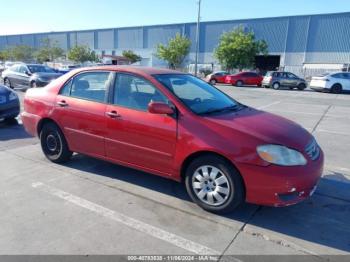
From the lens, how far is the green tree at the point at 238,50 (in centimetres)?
3600

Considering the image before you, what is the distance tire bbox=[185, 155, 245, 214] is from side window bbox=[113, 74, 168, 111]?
3.00 feet

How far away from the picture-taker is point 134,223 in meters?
3.29

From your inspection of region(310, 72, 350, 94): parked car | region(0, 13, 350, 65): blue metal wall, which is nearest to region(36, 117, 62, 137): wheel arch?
region(310, 72, 350, 94): parked car

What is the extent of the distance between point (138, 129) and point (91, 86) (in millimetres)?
1226

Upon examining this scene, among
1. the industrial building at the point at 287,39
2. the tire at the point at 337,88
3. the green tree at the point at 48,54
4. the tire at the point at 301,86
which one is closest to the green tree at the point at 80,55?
the green tree at the point at 48,54

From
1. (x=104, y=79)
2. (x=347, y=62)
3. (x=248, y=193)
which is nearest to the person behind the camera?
(x=248, y=193)

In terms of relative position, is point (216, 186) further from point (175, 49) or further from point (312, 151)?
point (175, 49)

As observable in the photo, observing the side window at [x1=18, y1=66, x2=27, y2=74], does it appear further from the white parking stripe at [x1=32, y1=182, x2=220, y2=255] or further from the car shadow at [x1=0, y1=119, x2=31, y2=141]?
the white parking stripe at [x1=32, y1=182, x2=220, y2=255]

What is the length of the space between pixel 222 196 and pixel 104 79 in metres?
2.29

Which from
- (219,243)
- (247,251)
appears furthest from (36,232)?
(247,251)

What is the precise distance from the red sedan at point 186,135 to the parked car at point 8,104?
346cm

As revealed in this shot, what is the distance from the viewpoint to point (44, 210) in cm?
352

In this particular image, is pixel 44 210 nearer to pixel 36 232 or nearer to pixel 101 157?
pixel 36 232

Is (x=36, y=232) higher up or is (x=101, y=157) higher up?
(x=101, y=157)
